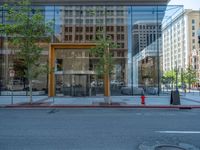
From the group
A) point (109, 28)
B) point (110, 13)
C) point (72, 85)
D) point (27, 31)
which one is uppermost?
point (110, 13)

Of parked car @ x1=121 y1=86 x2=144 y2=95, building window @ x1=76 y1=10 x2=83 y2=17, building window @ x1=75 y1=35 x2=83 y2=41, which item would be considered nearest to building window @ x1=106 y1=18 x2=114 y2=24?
building window @ x1=76 y1=10 x2=83 y2=17

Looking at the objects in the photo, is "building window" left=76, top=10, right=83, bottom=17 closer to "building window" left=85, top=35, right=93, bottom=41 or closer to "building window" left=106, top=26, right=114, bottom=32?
"building window" left=85, top=35, right=93, bottom=41

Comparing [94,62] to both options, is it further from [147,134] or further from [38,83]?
[147,134]

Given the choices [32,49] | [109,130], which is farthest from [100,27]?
[109,130]

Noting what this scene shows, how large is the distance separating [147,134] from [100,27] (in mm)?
23636

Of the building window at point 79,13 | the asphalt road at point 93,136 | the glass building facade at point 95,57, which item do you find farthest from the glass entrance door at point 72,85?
the asphalt road at point 93,136

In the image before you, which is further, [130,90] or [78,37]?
[78,37]

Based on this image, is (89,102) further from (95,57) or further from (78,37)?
(78,37)

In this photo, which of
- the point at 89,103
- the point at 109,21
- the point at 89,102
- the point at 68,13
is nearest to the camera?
the point at 89,103

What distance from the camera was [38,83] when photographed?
3084 centimetres

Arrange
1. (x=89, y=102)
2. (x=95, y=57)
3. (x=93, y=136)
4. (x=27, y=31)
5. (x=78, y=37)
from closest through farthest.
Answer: (x=93, y=136)
(x=27, y=31)
(x=89, y=102)
(x=95, y=57)
(x=78, y=37)

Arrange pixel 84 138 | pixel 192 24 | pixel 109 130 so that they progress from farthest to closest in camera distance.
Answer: pixel 192 24 < pixel 109 130 < pixel 84 138

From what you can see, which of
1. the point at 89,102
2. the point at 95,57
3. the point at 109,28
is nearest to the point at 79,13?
the point at 109,28

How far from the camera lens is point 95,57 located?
29.9 metres
